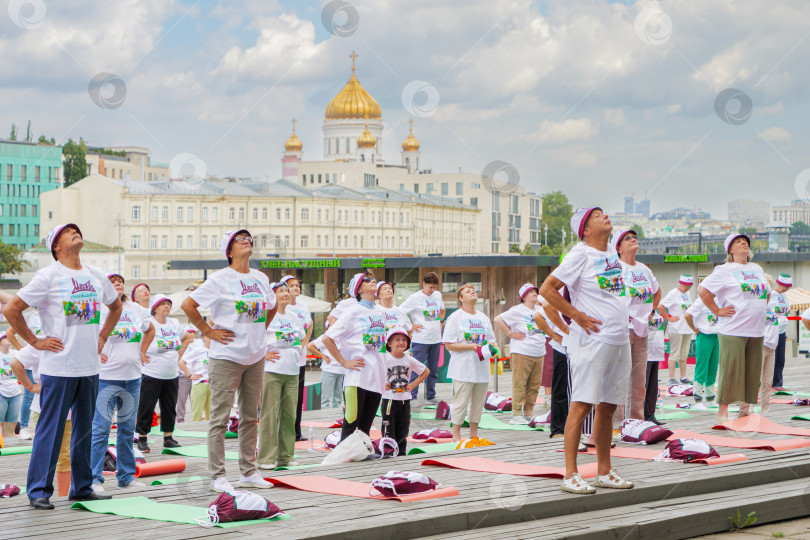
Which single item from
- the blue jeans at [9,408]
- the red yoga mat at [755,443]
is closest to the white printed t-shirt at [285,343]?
the red yoga mat at [755,443]

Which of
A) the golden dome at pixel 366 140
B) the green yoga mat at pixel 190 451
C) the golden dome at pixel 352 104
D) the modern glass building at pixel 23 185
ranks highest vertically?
the golden dome at pixel 352 104

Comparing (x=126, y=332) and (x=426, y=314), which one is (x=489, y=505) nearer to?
(x=126, y=332)

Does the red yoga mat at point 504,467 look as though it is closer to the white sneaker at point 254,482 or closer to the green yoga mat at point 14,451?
the white sneaker at point 254,482

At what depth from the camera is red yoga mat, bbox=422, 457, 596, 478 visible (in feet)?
24.7

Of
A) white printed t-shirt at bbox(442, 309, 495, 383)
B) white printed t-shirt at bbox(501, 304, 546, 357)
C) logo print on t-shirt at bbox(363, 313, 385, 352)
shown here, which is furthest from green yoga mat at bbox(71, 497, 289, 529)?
white printed t-shirt at bbox(501, 304, 546, 357)

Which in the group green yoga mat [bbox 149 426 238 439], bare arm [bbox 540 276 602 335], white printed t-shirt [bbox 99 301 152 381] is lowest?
green yoga mat [bbox 149 426 238 439]

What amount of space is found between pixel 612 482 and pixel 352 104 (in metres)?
139

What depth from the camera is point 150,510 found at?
6.42 meters

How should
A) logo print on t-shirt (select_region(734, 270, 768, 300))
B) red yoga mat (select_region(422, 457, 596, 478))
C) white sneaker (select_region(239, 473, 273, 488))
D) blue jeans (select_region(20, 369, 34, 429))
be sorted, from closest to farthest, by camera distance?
white sneaker (select_region(239, 473, 273, 488))
red yoga mat (select_region(422, 457, 596, 478))
logo print on t-shirt (select_region(734, 270, 768, 300))
blue jeans (select_region(20, 369, 34, 429))

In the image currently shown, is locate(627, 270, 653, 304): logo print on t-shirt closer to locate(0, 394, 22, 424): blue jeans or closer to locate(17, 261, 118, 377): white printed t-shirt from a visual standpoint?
locate(17, 261, 118, 377): white printed t-shirt

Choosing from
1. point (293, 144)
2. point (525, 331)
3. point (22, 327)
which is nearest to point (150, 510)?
point (22, 327)

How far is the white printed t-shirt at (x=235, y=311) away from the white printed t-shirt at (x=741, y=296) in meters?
5.11

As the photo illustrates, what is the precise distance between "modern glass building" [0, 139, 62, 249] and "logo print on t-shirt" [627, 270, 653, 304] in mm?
112666

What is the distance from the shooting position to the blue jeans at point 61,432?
6.67 meters
